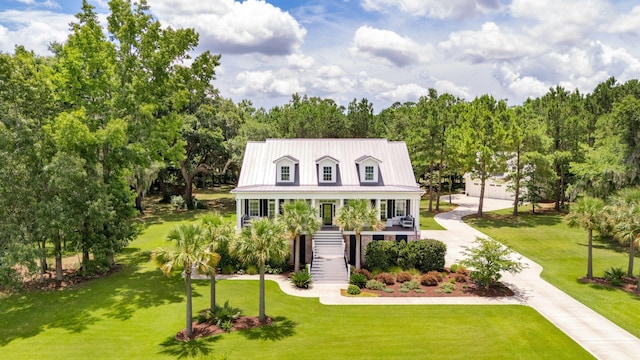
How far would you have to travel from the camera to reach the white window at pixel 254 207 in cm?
3240

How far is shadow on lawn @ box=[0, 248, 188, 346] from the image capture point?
20953 millimetres

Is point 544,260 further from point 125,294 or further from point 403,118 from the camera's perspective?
point 403,118

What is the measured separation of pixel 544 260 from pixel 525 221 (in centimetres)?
1498

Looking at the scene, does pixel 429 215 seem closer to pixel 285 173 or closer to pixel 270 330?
pixel 285 173

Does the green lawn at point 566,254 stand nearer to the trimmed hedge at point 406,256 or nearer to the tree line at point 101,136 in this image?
the tree line at point 101,136

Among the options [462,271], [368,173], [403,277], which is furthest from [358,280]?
[368,173]

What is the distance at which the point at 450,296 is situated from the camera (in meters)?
25.4

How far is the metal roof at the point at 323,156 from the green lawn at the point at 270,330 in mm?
9431

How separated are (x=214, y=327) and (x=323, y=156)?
55.4 ft

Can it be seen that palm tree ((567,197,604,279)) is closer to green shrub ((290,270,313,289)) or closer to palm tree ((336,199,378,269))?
palm tree ((336,199,378,269))

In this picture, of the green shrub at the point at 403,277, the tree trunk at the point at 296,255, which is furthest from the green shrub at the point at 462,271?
the tree trunk at the point at 296,255

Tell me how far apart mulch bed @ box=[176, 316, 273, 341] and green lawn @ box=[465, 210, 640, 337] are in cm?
1882

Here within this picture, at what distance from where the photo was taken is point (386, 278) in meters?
27.6

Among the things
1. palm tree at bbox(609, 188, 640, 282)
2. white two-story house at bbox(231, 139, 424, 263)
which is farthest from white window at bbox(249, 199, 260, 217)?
palm tree at bbox(609, 188, 640, 282)
